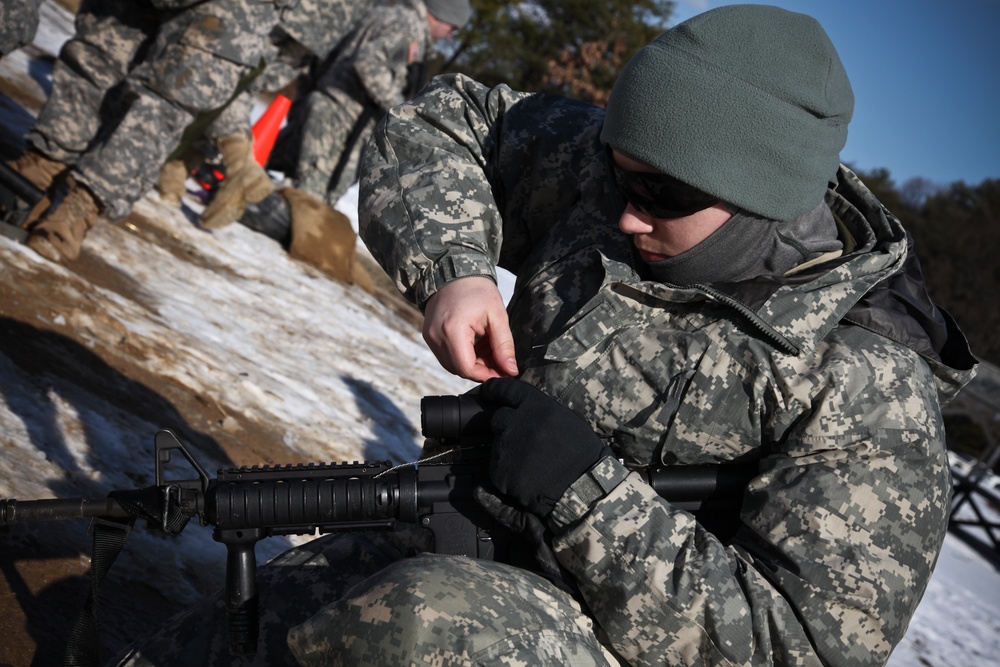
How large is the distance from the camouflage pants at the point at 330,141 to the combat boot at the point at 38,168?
335 centimetres

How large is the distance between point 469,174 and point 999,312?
86.6 feet

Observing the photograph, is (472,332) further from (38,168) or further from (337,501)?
(38,168)

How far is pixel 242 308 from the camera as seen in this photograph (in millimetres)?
5453

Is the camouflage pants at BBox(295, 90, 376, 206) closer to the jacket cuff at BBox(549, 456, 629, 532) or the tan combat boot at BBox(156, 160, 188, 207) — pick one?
the tan combat boot at BBox(156, 160, 188, 207)

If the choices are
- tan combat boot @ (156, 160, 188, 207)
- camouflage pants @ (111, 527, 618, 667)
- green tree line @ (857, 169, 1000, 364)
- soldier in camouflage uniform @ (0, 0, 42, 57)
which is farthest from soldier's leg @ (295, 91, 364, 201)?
green tree line @ (857, 169, 1000, 364)

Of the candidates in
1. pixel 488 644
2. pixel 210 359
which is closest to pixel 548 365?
pixel 488 644

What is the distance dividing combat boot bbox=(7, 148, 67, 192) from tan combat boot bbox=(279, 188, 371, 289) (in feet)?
6.95

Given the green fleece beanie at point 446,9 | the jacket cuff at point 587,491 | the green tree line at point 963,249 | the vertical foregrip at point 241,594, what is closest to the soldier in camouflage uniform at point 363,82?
the green fleece beanie at point 446,9

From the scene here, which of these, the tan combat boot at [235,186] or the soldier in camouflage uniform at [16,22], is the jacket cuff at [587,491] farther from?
the tan combat boot at [235,186]

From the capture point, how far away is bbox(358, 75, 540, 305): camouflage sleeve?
2.31m

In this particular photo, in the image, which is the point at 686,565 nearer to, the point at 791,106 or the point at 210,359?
the point at 791,106

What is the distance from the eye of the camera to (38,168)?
4.95m

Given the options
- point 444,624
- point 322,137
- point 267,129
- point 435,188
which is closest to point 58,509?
point 444,624

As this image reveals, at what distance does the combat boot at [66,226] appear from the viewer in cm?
443
